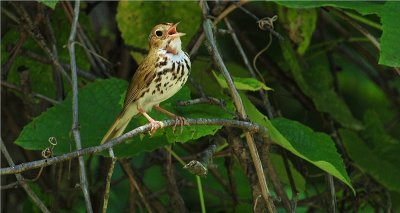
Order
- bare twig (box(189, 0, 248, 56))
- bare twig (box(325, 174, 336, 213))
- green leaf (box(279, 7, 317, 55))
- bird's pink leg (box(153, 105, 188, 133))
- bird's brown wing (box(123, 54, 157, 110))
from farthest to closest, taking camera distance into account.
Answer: green leaf (box(279, 7, 317, 55)) < bare twig (box(189, 0, 248, 56)) < bare twig (box(325, 174, 336, 213)) < bird's brown wing (box(123, 54, 157, 110)) < bird's pink leg (box(153, 105, 188, 133))

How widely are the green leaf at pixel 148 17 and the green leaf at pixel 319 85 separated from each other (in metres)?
0.36

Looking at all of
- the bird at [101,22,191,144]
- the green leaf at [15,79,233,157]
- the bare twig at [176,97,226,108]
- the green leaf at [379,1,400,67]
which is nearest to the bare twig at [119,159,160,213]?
the green leaf at [15,79,233,157]

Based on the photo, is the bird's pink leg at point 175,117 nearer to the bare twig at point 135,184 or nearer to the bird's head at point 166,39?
the bird's head at point 166,39

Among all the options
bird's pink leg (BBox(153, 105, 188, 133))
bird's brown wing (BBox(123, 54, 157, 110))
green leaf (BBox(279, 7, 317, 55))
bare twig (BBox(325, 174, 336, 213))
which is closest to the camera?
bird's pink leg (BBox(153, 105, 188, 133))

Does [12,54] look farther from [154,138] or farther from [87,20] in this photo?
[154,138]

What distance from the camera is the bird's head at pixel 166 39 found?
2.76 meters

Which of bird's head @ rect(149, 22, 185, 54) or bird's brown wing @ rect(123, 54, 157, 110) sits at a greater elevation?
bird's head @ rect(149, 22, 185, 54)

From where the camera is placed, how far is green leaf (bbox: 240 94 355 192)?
258 centimetres

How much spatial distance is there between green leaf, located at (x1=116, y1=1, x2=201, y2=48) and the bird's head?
407 millimetres

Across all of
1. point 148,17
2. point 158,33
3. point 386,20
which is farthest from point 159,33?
point 386,20

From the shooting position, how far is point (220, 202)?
12.4 feet

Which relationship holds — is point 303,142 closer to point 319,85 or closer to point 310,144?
point 310,144

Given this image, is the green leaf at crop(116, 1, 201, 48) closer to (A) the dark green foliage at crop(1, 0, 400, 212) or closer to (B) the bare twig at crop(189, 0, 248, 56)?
(A) the dark green foliage at crop(1, 0, 400, 212)

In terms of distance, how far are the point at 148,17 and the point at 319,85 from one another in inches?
30.3
